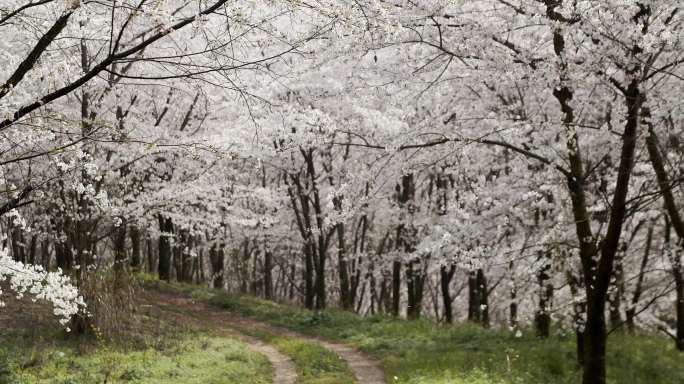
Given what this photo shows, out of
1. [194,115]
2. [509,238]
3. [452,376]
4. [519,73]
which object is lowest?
[452,376]

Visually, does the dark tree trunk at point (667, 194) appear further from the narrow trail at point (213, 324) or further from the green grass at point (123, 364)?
the green grass at point (123, 364)

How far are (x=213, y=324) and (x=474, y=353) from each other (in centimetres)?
858

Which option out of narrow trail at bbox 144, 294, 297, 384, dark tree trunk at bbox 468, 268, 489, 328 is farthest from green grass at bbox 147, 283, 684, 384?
dark tree trunk at bbox 468, 268, 489, 328

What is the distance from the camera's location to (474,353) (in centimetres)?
1375

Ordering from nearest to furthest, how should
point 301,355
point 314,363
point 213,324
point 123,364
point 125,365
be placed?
point 125,365 < point 123,364 < point 314,363 < point 301,355 < point 213,324

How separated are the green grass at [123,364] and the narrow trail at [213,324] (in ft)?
1.01

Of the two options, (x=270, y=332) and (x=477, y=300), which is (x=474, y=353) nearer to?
(x=270, y=332)

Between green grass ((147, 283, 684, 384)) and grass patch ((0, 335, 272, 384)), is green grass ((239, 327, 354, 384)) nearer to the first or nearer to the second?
grass patch ((0, 335, 272, 384))

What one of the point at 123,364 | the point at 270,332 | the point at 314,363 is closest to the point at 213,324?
the point at 270,332

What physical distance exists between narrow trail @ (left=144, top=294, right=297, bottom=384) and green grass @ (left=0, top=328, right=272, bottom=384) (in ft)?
1.01

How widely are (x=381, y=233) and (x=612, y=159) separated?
22.6 m

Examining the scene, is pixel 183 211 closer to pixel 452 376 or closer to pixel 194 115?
pixel 194 115

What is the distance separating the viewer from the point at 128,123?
17.5m

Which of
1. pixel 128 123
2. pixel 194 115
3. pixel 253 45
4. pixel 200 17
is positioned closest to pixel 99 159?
pixel 128 123
